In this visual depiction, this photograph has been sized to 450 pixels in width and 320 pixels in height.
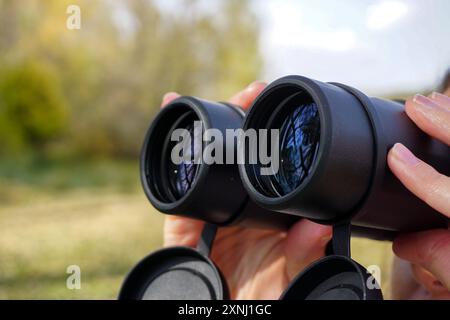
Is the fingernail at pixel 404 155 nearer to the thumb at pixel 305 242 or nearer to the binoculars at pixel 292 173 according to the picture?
the binoculars at pixel 292 173

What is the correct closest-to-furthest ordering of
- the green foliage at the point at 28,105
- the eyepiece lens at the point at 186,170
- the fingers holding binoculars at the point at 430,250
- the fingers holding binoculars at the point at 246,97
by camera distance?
the fingers holding binoculars at the point at 430,250
the eyepiece lens at the point at 186,170
the fingers holding binoculars at the point at 246,97
the green foliage at the point at 28,105

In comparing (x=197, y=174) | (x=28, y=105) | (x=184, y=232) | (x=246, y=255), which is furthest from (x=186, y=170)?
(x=28, y=105)

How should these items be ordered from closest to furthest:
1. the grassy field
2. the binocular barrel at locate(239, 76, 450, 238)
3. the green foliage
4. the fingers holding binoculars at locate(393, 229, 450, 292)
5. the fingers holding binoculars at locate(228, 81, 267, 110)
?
1. the binocular barrel at locate(239, 76, 450, 238)
2. the fingers holding binoculars at locate(393, 229, 450, 292)
3. the fingers holding binoculars at locate(228, 81, 267, 110)
4. the grassy field
5. the green foliage

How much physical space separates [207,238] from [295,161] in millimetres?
288

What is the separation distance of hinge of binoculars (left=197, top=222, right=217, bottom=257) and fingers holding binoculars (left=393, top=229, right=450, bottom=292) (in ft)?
0.97

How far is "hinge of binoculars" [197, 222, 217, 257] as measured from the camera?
103 centimetres

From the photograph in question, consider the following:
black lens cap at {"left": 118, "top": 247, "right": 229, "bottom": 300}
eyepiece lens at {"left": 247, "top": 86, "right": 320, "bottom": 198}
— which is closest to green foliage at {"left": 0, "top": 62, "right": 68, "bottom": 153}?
black lens cap at {"left": 118, "top": 247, "right": 229, "bottom": 300}

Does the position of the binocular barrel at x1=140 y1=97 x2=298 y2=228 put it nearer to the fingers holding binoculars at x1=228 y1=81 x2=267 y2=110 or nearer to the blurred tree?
the fingers holding binoculars at x1=228 y1=81 x2=267 y2=110

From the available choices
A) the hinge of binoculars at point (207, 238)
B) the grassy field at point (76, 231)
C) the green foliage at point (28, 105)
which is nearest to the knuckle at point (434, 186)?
the hinge of binoculars at point (207, 238)

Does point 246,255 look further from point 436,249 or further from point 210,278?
point 436,249

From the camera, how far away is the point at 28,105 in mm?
7848

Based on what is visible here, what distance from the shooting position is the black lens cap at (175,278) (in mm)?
980

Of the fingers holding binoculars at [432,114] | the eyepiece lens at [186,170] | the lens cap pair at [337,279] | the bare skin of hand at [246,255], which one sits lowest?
the bare skin of hand at [246,255]

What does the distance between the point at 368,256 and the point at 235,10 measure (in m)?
6.11
